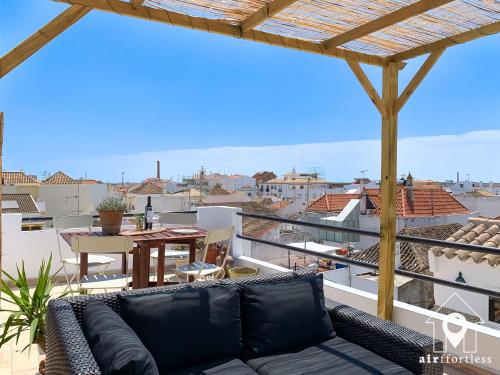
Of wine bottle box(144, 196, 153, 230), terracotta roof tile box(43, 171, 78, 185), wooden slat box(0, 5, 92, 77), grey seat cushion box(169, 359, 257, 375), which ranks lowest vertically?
grey seat cushion box(169, 359, 257, 375)

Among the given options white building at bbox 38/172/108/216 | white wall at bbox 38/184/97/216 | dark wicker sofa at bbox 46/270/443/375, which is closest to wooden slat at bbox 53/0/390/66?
dark wicker sofa at bbox 46/270/443/375

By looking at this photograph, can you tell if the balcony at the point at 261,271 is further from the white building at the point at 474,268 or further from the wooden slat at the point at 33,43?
the white building at the point at 474,268

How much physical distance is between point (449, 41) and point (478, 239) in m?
3.86

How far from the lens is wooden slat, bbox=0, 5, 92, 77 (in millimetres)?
2091

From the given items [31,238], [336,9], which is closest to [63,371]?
[336,9]

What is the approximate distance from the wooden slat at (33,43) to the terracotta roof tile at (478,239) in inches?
192

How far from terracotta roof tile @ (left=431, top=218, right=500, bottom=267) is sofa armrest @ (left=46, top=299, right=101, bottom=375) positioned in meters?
4.77

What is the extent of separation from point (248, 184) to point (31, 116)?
23.7m

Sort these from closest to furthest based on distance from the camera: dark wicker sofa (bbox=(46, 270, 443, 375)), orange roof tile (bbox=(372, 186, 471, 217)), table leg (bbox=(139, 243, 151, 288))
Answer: dark wicker sofa (bbox=(46, 270, 443, 375))
table leg (bbox=(139, 243, 151, 288))
orange roof tile (bbox=(372, 186, 471, 217))

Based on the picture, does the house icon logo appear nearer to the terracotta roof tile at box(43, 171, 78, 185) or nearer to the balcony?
the balcony

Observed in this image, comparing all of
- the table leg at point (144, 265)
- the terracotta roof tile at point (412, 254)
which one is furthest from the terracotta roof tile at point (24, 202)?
the table leg at point (144, 265)

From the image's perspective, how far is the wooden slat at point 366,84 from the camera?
3.24 m

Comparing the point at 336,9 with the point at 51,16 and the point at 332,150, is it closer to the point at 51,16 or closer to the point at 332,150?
the point at 51,16
